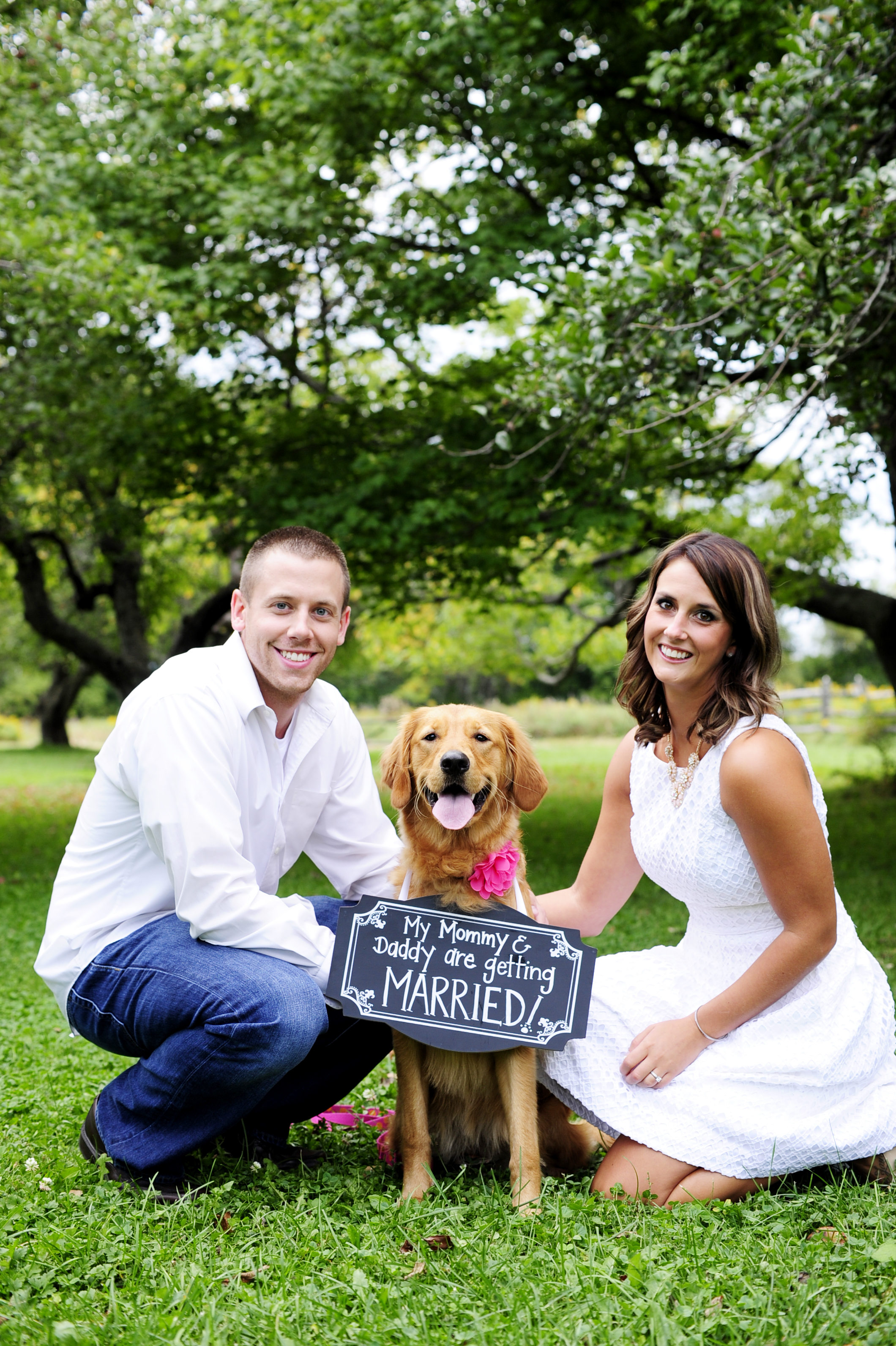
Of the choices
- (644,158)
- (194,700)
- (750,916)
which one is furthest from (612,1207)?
(644,158)

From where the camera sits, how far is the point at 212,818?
2.86 m

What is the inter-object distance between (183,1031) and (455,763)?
108 cm

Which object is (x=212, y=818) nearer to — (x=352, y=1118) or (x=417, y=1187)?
(x=417, y=1187)

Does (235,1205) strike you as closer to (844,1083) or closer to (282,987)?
(282,987)

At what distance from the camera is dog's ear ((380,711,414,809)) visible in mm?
3209

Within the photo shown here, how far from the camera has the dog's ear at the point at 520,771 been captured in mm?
3223

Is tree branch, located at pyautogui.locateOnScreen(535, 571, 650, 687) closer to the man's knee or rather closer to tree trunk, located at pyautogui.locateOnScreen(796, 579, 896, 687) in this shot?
tree trunk, located at pyautogui.locateOnScreen(796, 579, 896, 687)

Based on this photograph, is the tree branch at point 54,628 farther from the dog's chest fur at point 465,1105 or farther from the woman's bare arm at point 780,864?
the woman's bare arm at point 780,864

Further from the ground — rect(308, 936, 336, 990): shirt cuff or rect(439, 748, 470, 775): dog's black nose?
rect(439, 748, 470, 775): dog's black nose

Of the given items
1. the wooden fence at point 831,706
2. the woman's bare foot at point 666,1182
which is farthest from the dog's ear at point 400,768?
the wooden fence at point 831,706

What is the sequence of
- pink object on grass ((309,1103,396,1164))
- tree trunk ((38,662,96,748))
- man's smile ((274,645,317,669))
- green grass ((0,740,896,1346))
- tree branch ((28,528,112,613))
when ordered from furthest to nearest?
tree trunk ((38,662,96,748)), tree branch ((28,528,112,613)), pink object on grass ((309,1103,396,1164)), man's smile ((274,645,317,669)), green grass ((0,740,896,1346))

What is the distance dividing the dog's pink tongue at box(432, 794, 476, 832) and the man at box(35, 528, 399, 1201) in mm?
496

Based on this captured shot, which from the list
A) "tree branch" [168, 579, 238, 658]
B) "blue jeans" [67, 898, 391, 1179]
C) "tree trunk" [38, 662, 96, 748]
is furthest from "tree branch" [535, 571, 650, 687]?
"tree trunk" [38, 662, 96, 748]

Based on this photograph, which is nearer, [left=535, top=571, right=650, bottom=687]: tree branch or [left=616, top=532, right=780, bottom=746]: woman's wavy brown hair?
[left=616, top=532, right=780, bottom=746]: woman's wavy brown hair
